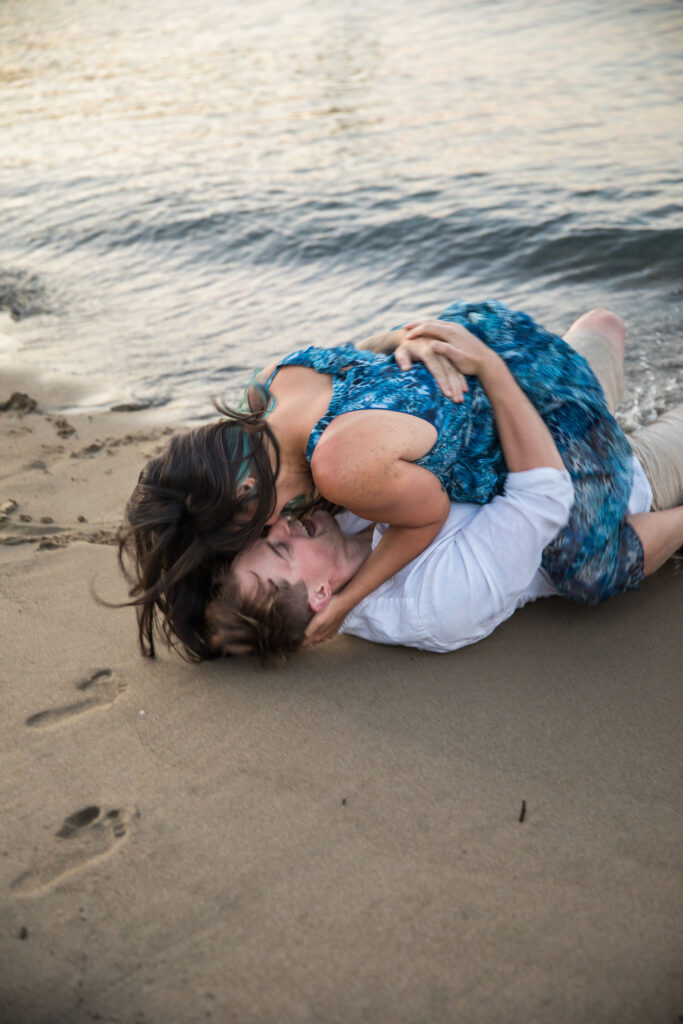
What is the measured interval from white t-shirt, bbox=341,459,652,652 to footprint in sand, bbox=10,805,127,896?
1003 millimetres

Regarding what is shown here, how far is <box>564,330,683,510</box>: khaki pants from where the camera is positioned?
314cm

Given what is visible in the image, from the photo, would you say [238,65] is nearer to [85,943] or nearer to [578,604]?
[578,604]

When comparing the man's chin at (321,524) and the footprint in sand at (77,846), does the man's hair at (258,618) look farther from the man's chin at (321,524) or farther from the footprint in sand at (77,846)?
the footprint in sand at (77,846)

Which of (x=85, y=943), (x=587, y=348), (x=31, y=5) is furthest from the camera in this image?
(x=31, y=5)

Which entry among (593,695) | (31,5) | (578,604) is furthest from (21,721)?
(31,5)

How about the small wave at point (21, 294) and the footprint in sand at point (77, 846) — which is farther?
the small wave at point (21, 294)

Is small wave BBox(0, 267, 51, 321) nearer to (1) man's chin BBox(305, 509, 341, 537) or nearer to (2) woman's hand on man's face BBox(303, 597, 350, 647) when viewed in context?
(1) man's chin BBox(305, 509, 341, 537)

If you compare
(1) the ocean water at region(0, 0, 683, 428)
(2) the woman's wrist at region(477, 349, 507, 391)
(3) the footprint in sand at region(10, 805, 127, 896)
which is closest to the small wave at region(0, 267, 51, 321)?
(1) the ocean water at region(0, 0, 683, 428)

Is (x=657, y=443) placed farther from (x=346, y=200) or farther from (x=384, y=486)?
(x=346, y=200)

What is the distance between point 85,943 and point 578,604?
1.92 m

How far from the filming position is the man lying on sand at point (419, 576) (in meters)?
2.52

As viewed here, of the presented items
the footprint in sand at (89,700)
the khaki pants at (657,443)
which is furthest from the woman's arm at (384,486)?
the khaki pants at (657,443)

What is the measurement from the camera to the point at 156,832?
2039 mm

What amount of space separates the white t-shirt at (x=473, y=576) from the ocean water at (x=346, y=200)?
2.01 metres
